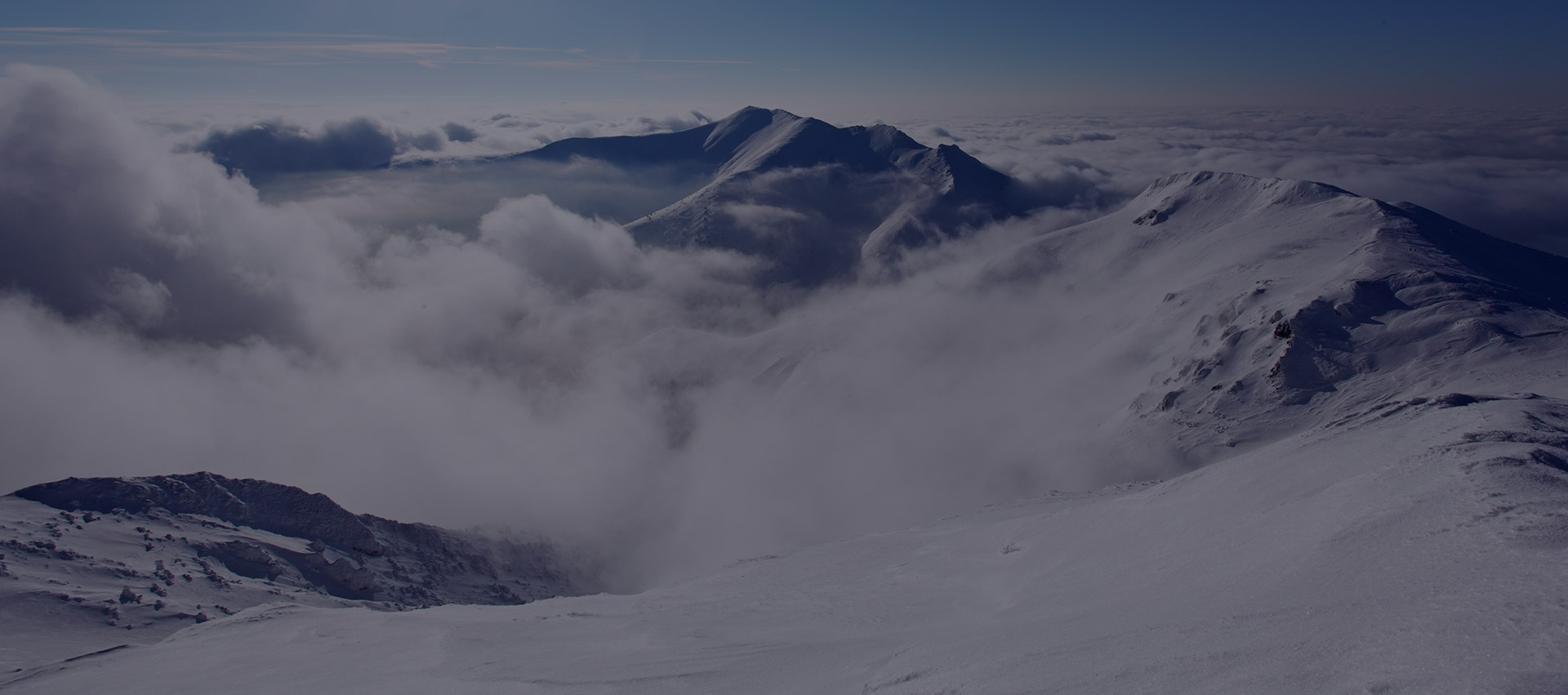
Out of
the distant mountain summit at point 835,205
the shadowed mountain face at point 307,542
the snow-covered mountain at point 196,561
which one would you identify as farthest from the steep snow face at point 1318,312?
the distant mountain summit at point 835,205

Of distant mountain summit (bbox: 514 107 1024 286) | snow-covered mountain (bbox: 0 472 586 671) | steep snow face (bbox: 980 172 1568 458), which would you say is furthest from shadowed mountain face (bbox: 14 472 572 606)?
distant mountain summit (bbox: 514 107 1024 286)

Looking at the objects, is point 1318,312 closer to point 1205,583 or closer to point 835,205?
point 1205,583

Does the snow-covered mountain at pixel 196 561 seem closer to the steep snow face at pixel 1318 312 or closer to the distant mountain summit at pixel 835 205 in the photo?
the steep snow face at pixel 1318 312

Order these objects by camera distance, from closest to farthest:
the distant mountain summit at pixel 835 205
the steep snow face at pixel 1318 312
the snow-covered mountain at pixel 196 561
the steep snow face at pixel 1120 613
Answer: the steep snow face at pixel 1120 613
the snow-covered mountain at pixel 196 561
the steep snow face at pixel 1318 312
the distant mountain summit at pixel 835 205

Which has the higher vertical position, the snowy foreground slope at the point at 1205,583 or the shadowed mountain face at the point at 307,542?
the snowy foreground slope at the point at 1205,583

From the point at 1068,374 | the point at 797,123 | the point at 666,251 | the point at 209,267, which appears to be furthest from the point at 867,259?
the point at 209,267

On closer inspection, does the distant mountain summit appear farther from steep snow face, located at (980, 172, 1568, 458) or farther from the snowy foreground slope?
the snowy foreground slope
